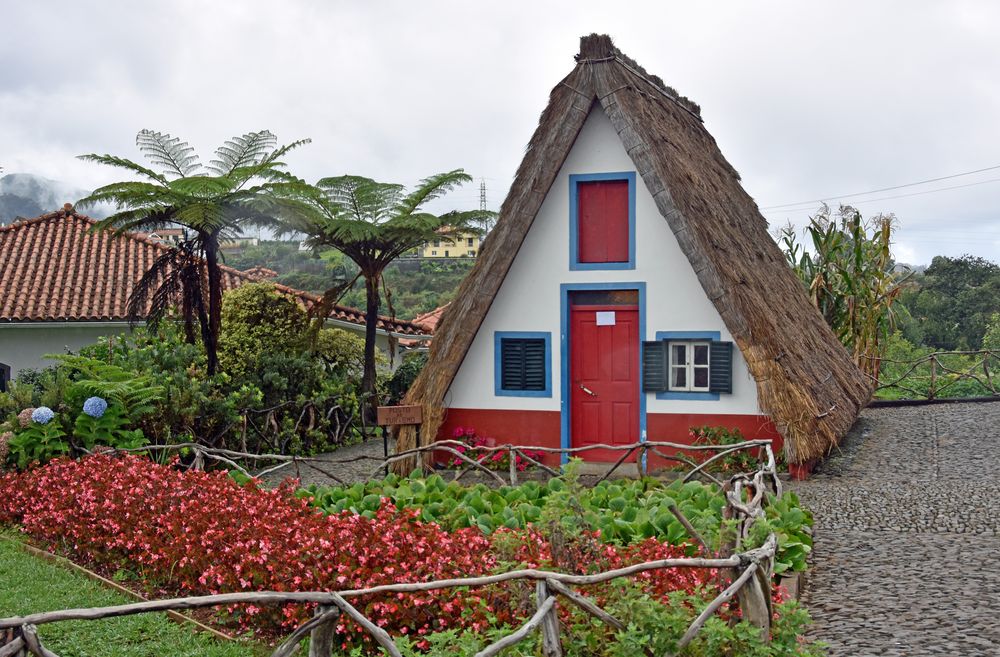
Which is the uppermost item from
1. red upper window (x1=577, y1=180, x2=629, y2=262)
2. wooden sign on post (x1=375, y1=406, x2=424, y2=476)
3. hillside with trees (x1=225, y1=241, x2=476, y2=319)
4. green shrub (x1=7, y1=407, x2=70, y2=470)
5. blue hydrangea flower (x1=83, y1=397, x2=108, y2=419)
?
hillside with trees (x1=225, y1=241, x2=476, y2=319)

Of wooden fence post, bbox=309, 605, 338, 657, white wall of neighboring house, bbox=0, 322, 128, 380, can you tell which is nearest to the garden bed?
wooden fence post, bbox=309, 605, 338, 657

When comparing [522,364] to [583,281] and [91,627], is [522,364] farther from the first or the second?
[91,627]

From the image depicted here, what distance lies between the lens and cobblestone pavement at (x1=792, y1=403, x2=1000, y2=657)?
5.96 m

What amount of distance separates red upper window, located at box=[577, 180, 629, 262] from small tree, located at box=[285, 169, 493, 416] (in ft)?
12.4

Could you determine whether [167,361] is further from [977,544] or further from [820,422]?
[977,544]

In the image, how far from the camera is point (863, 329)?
786 inches

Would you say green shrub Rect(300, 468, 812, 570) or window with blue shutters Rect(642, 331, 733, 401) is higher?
window with blue shutters Rect(642, 331, 733, 401)

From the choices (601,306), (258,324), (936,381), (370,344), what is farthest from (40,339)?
(936,381)

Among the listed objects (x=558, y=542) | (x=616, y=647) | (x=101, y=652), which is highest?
(x=558, y=542)

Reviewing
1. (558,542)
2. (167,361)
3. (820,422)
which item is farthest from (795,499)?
(167,361)

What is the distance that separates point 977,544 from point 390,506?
4922 millimetres

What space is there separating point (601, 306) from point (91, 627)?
7.74 metres

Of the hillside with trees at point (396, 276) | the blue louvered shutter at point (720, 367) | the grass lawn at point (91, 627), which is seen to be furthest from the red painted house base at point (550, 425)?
the hillside with trees at point (396, 276)

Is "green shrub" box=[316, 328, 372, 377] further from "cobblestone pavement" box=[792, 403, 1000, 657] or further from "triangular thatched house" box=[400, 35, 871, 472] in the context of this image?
"cobblestone pavement" box=[792, 403, 1000, 657]
